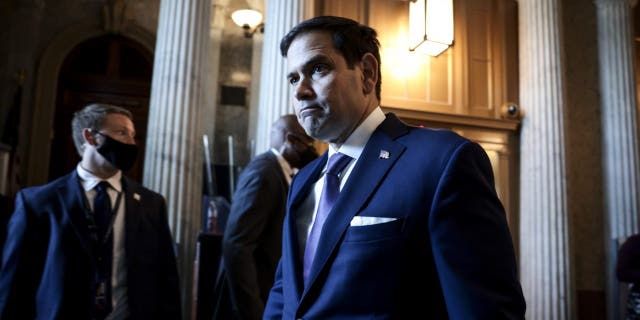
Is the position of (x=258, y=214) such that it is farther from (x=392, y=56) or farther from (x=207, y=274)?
(x=392, y=56)

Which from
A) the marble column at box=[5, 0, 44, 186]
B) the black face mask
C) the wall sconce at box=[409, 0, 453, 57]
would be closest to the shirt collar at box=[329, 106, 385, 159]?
the black face mask

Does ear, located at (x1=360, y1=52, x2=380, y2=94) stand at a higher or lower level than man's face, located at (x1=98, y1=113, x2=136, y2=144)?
lower

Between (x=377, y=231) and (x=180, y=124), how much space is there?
4499 mm

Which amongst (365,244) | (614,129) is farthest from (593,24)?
(365,244)

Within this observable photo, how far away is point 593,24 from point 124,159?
7777 mm

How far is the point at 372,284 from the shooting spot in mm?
1223

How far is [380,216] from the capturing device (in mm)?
1258

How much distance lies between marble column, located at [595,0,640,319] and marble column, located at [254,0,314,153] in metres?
4.85

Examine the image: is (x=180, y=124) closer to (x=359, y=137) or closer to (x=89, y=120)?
(x=89, y=120)

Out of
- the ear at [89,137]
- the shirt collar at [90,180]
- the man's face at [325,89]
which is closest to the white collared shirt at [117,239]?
the shirt collar at [90,180]

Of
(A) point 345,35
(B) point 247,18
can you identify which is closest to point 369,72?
(A) point 345,35

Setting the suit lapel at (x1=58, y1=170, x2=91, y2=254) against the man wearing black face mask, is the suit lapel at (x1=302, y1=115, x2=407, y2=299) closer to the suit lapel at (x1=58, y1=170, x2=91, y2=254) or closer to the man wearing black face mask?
the man wearing black face mask

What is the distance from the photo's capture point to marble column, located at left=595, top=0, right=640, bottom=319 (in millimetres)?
7645

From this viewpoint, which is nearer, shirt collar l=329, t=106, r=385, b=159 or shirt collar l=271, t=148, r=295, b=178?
shirt collar l=329, t=106, r=385, b=159
